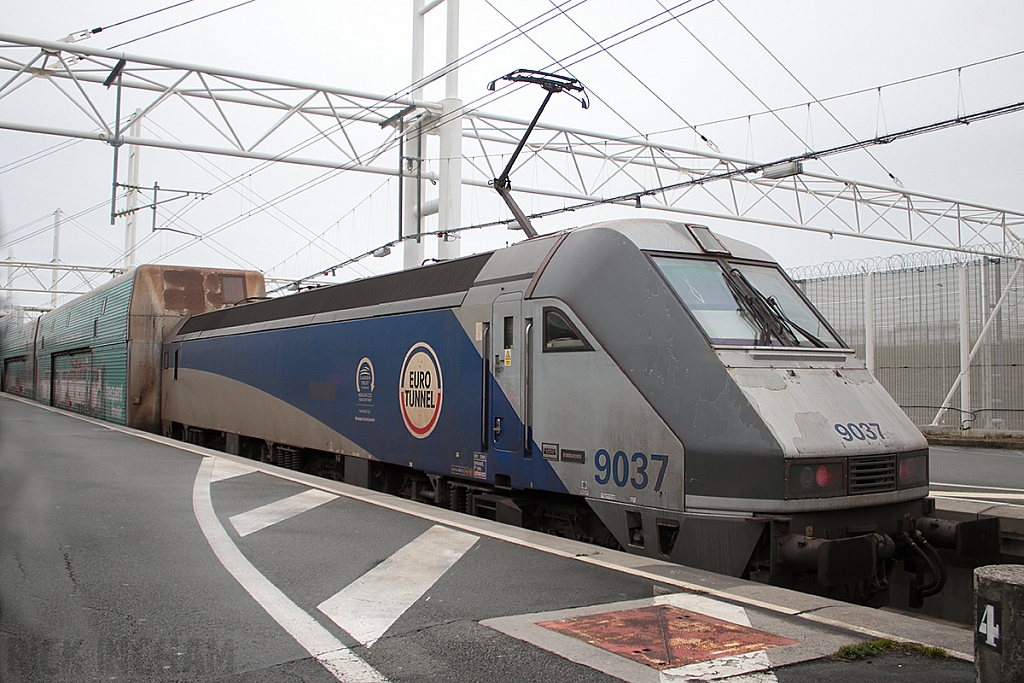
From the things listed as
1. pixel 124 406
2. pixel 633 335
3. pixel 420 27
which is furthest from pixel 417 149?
pixel 633 335

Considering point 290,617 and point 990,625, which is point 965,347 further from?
point 290,617

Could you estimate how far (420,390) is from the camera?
406 inches

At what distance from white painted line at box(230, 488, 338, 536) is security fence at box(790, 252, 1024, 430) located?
56.2ft

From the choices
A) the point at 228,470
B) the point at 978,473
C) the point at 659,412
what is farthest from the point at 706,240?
the point at 978,473

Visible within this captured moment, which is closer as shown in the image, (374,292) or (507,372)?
(507,372)

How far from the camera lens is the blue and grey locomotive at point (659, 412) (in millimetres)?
6512

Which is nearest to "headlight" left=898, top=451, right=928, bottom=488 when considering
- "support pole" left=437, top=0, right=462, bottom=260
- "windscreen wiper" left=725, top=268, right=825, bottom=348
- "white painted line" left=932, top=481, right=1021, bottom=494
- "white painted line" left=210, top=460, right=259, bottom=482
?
"windscreen wiper" left=725, top=268, right=825, bottom=348

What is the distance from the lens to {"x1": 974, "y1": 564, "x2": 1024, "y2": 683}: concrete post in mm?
3615

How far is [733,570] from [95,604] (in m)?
4.40

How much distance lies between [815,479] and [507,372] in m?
3.20

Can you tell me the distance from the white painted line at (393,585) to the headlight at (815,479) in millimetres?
2604

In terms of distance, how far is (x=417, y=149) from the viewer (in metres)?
20.8

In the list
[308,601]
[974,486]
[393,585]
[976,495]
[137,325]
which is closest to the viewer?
[308,601]

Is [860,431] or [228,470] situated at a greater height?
[860,431]
